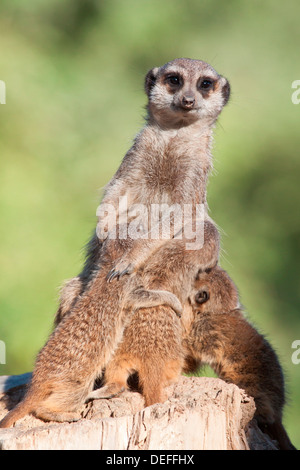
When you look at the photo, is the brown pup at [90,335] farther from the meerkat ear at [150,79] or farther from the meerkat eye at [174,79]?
the meerkat ear at [150,79]

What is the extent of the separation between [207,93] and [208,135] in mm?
293

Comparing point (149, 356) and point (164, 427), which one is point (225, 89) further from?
point (164, 427)

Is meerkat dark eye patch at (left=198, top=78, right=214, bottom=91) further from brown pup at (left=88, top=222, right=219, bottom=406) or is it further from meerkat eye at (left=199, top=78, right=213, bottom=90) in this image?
brown pup at (left=88, top=222, right=219, bottom=406)

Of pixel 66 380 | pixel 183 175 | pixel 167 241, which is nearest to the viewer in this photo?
pixel 66 380

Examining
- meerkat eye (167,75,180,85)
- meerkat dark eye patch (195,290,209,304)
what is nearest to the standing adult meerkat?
meerkat eye (167,75,180,85)

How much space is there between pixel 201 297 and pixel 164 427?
1073 millimetres

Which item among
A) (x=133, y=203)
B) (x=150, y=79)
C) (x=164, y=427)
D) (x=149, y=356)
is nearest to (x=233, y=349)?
(x=149, y=356)

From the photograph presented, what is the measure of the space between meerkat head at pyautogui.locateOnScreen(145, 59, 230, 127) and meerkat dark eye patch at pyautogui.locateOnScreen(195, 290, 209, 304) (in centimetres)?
126

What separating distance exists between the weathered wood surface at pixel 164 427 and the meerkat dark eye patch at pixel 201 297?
0.57 meters

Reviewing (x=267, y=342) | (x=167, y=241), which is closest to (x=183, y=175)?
(x=167, y=241)

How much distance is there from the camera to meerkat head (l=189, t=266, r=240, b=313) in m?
3.83

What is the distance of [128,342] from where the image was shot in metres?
3.52
